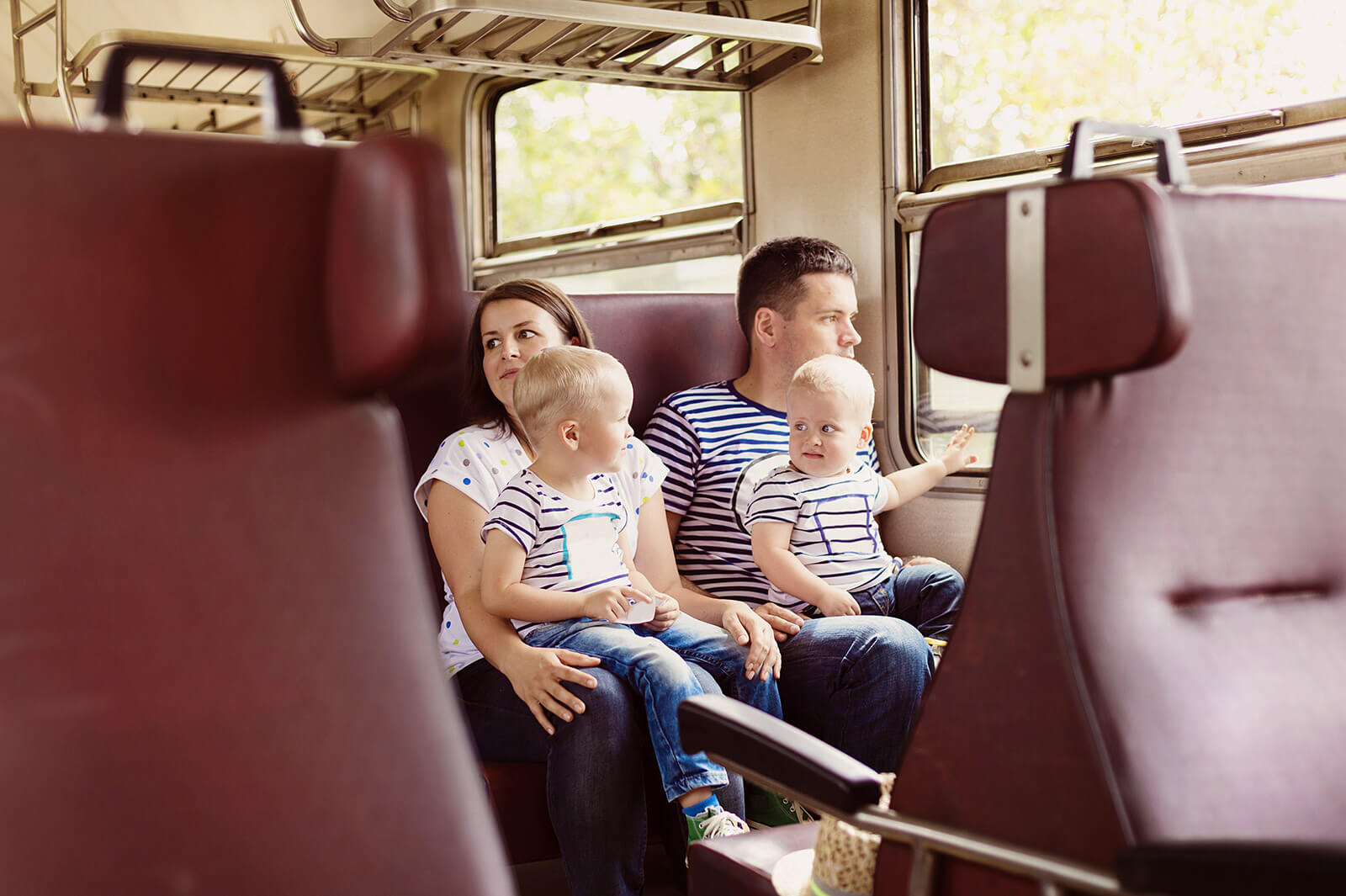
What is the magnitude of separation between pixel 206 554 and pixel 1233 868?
0.69 meters

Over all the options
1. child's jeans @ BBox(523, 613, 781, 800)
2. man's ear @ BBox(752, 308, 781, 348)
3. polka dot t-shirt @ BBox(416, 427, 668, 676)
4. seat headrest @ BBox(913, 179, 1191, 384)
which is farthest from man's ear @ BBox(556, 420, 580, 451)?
seat headrest @ BBox(913, 179, 1191, 384)

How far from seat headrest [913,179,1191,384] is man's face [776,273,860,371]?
1.71 metres

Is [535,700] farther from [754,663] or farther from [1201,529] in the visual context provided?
[1201,529]

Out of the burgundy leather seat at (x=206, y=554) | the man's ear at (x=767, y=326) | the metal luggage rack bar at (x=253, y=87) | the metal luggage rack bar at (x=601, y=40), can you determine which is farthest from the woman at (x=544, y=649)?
the metal luggage rack bar at (x=253, y=87)

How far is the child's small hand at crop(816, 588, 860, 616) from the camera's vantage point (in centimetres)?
232

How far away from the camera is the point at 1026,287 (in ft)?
3.07

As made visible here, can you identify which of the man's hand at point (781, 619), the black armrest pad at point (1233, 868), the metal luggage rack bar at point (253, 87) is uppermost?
the metal luggage rack bar at point (253, 87)

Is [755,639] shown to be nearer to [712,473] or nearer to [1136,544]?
[712,473]

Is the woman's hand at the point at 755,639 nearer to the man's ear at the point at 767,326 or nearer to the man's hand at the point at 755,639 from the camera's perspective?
the man's hand at the point at 755,639

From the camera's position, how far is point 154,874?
77 centimetres

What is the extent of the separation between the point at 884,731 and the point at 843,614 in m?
0.25

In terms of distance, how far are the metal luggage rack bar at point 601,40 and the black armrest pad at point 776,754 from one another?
5.60 ft

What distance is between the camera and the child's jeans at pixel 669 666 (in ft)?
6.29

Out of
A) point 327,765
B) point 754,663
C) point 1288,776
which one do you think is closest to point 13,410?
point 327,765
